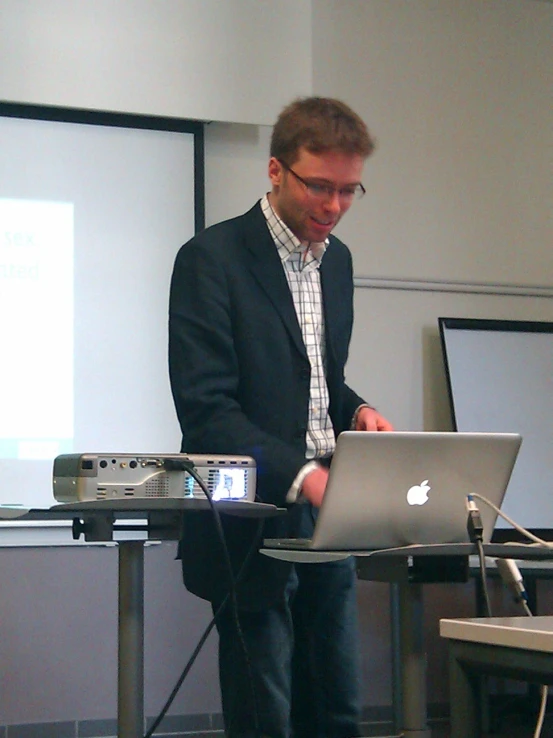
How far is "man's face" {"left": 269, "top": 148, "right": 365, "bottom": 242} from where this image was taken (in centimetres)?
171

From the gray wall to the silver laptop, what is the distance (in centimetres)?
214

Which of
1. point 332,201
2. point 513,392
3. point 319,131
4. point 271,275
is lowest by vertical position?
point 513,392

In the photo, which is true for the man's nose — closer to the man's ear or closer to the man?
the man

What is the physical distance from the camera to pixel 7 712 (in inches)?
129

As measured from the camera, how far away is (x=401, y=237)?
3850mm

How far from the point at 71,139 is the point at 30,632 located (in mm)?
1663

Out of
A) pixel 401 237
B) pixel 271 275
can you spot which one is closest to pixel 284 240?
pixel 271 275

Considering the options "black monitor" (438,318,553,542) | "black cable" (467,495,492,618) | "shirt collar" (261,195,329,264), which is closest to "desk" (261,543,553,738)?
"black cable" (467,495,492,618)

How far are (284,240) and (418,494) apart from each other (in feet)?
1.91

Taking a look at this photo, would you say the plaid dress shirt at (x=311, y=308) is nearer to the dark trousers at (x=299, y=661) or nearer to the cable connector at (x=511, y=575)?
the dark trousers at (x=299, y=661)

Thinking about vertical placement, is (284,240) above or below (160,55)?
below

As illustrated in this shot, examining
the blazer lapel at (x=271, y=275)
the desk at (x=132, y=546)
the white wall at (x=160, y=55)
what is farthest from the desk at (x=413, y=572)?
the white wall at (x=160, y=55)

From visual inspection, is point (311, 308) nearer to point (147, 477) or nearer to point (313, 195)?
point (313, 195)

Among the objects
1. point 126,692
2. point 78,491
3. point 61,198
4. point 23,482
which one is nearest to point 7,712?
point 23,482
